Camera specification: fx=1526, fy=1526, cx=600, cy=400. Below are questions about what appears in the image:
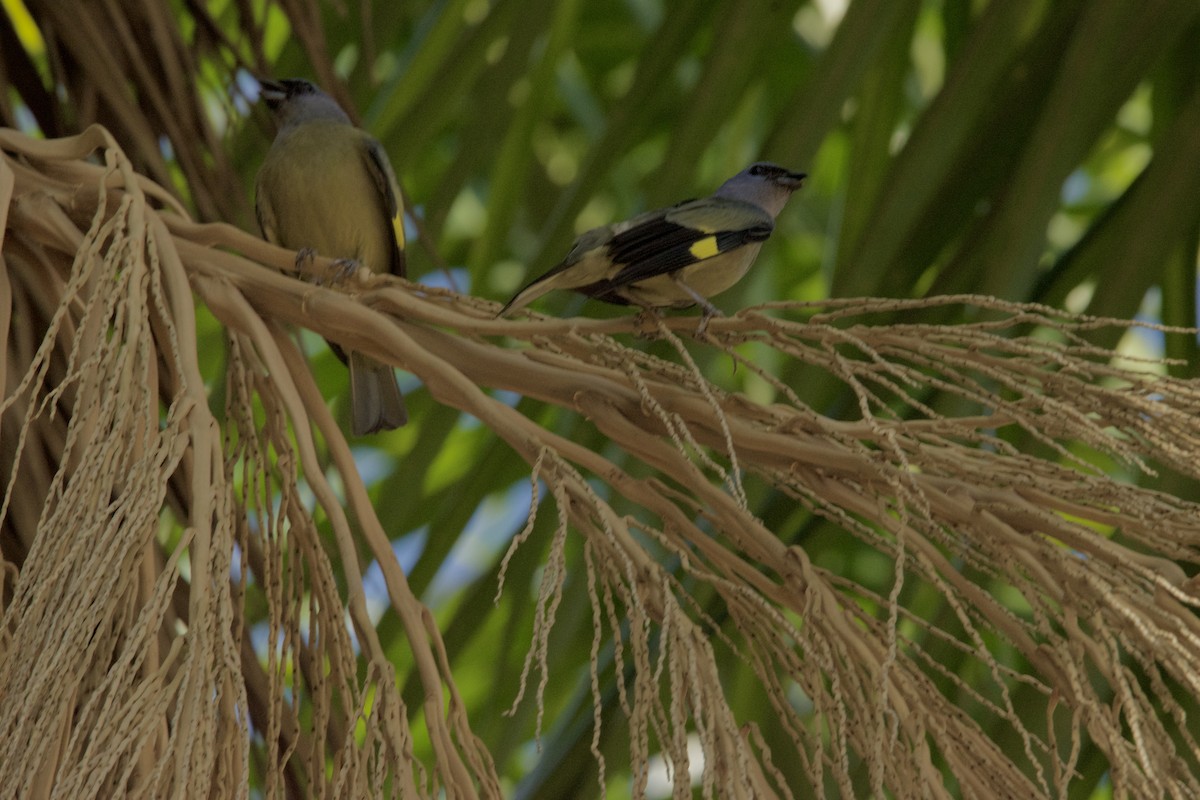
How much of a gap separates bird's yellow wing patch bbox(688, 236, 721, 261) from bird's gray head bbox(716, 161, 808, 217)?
0.25 metres

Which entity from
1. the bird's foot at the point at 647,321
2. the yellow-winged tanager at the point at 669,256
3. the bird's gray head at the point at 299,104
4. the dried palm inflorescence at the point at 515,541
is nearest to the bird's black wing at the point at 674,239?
the yellow-winged tanager at the point at 669,256

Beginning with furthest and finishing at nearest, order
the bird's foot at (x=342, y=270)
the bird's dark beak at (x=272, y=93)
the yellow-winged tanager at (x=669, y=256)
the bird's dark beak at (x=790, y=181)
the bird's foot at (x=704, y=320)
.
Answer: the bird's dark beak at (x=272, y=93), the bird's dark beak at (x=790, y=181), the yellow-winged tanager at (x=669, y=256), the bird's foot at (x=342, y=270), the bird's foot at (x=704, y=320)

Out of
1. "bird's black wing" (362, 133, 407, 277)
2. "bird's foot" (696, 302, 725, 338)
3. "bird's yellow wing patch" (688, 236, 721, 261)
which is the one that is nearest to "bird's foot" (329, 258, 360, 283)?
"bird's foot" (696, 302, 725, 338)

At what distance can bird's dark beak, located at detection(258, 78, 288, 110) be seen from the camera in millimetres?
2463

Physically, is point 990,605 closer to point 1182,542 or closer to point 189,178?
point 1182,542

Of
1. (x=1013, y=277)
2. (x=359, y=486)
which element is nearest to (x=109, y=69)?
(x=359, y=486)

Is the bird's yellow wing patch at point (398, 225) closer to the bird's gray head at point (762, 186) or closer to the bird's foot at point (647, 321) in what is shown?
the bird's gray head at point (762, 186)

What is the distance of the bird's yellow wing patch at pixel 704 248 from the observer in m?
2.03

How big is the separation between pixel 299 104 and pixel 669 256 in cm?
100

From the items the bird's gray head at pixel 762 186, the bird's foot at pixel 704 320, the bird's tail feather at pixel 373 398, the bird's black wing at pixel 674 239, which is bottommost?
the bird's tail feather at pixel 373 398

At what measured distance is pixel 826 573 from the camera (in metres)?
1.57

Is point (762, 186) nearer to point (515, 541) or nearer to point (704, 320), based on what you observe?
point (704, 320)

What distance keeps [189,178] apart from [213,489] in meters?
Result: 0.92

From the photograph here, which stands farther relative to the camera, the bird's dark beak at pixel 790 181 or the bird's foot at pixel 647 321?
the bird's dark beak at pixel 790 181
